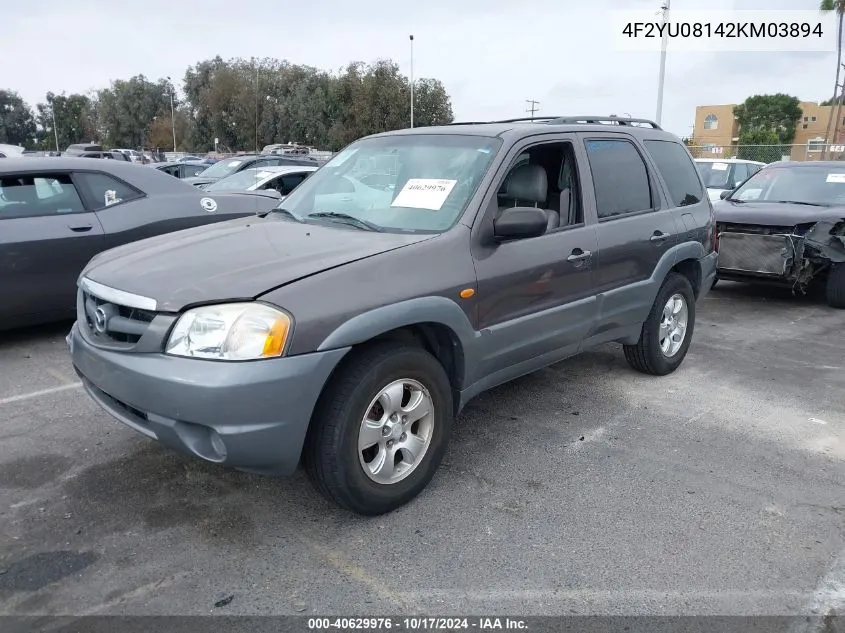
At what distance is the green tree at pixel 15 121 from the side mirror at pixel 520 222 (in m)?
98.3

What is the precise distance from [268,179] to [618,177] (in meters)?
7.38

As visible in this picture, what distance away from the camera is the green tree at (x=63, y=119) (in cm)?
8662

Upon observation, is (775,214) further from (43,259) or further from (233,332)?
(43,259)

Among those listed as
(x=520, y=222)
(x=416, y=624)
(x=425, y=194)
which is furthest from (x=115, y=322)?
(x=520, y=222)

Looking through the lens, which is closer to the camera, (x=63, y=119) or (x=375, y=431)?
(x=375, y=431)

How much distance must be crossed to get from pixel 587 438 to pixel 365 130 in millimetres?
43503

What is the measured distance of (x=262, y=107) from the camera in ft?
170

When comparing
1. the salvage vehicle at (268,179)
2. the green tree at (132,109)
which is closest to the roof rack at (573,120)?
the salvage vehicle at (268,179)

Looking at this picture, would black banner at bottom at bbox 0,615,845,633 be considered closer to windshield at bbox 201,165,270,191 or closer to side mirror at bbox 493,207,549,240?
side mirror at bbox 493,207,549,240

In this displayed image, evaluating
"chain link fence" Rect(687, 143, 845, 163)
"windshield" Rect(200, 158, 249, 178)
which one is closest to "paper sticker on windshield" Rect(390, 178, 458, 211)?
"windshield" Rect(200, 158, 249, 178)

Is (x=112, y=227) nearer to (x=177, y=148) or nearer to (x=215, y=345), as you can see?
(x=215, y=345)

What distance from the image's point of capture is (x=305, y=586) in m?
2.71

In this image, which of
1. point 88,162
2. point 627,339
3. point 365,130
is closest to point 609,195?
point 627,339

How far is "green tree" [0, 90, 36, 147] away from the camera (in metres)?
86.4
